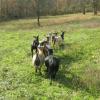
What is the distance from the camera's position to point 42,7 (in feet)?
267

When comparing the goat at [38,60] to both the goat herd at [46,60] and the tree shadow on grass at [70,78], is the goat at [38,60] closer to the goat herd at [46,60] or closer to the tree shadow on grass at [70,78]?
the goat herd at [46,60]

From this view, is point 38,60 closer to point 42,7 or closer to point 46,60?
point 46,60

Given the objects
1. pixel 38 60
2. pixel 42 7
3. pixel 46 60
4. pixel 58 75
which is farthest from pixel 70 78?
pixel 42 7

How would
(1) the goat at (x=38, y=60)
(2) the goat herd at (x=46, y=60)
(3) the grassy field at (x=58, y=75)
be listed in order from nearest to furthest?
(3) the grassy field at (x=58, y=75) → (2) the goat herd at (x=46, y=60) → (1) the goat at (x=38, y=60)

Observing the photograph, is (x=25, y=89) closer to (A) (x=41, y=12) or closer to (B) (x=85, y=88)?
(B) (x=85, y=88)

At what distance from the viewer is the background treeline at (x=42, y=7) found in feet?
248

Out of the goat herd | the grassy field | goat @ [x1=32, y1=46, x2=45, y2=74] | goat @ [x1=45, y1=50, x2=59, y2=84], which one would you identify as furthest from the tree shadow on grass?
goat @ [x1=32, y1=46, x2=45, y2=74]

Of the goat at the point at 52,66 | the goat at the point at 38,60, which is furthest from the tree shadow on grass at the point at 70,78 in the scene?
the goat at the point at 38,60

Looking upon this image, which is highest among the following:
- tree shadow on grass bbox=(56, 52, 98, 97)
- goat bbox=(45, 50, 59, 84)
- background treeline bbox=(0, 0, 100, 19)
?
background treeline bbox=(0, 0, 100, 19)

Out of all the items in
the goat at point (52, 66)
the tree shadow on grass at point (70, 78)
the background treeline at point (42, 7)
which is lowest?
the tree shadow on grass at point (70, 78)

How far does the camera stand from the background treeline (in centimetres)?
7561

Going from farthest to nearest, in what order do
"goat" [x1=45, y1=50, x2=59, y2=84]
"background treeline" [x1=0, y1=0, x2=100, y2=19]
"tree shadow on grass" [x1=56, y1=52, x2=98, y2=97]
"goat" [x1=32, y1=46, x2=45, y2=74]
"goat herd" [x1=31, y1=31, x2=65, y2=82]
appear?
1. "background treeline" [x1=0, y1=0, x2=100, y2=19]
2. "goat" [x1=32, y1=46, x2=45, y2=74]
3. "goat herd" [x1=31, y1=31, x2=65, y2=82]
4. "goat" [x1=45, y1=50, x2=59, y2=84]
5. "tree shadow on grass" [x1=56, y1=52, x2=98, y2=97]

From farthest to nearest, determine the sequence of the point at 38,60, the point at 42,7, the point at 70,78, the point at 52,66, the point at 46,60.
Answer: the point at 42,7
the point at 38,60
the point at 70,78
the point at 46,60
the point at 52,66

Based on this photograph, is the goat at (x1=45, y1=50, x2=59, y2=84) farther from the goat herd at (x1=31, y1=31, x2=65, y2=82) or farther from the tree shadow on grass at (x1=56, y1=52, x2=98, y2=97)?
the tree shadow on grass at (x1=56, y1=52, x2=98, y2=97)
